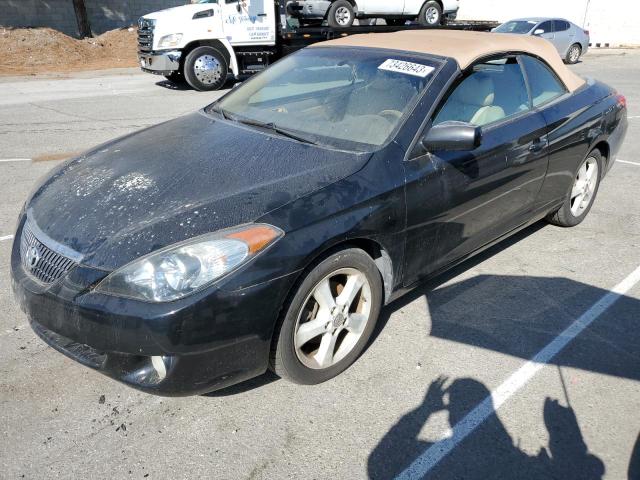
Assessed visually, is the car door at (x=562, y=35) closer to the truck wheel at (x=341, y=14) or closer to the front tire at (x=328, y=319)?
the truck wheel at (x=341, y=14)

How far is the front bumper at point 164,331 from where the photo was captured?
2.30m

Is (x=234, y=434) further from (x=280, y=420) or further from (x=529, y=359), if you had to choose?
(x=529, y=359)

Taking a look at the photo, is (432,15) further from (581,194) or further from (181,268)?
(181,268)

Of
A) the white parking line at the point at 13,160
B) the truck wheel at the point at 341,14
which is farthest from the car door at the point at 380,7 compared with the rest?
the white parking line at the point at 13,160

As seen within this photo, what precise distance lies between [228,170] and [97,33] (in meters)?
25.1

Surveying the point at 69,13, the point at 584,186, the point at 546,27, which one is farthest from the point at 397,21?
the point at 584,186

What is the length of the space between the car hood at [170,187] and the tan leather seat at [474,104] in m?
0.79

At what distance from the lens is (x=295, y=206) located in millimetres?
2609

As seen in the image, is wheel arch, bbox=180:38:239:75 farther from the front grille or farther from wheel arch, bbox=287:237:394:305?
wheel arch, bbox=287:237:394:305

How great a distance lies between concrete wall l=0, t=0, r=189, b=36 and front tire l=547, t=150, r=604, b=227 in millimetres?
23404

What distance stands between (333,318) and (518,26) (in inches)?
709

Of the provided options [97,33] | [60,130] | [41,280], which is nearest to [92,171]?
[41,280]

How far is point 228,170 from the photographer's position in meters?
2.93

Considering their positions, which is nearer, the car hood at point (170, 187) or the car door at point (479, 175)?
the car hood at point (170, 187)
